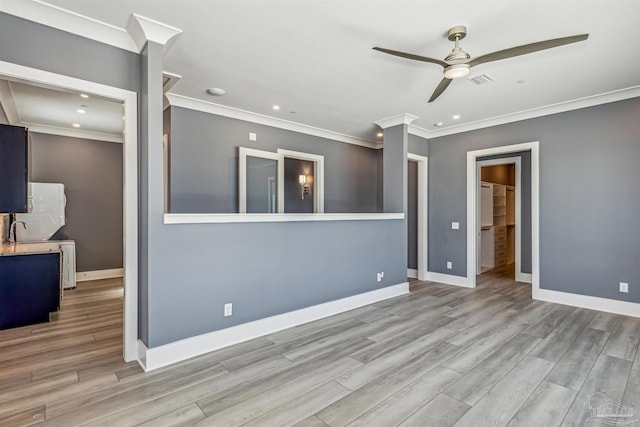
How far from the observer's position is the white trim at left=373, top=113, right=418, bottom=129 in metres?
4.84

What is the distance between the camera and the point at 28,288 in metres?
3.48

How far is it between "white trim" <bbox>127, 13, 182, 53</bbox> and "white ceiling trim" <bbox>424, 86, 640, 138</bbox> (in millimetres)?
4051

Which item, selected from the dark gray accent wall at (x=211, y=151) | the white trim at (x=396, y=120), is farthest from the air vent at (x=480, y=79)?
the dark gray accent wall at (x=211, y=151)

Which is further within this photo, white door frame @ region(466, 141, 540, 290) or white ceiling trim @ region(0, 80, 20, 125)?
white door frame @ region(466, 141, 540, 290)

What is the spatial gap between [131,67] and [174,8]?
0.70 metres

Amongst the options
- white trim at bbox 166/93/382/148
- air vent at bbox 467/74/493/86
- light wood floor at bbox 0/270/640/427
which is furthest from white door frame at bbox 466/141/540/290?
white trim at bbox 166/93/382/148

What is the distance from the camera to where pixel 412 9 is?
2.32 m

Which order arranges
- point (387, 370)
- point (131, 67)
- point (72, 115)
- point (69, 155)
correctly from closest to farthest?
point (387, 370), point (131, 67), point (72, 115), point (69, 155)

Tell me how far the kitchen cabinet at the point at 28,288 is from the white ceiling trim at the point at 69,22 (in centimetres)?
248

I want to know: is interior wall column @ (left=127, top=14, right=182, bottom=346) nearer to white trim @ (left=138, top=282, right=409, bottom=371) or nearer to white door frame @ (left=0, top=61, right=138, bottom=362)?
white door frame @ (left=0, top=61, right=138, bottom=362)

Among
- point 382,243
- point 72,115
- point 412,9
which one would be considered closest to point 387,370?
point 382,243

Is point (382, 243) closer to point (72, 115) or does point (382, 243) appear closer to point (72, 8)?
point (72, 8)

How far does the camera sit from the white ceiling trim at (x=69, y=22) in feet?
7.33

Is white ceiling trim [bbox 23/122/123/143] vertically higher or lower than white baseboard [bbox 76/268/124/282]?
higher
